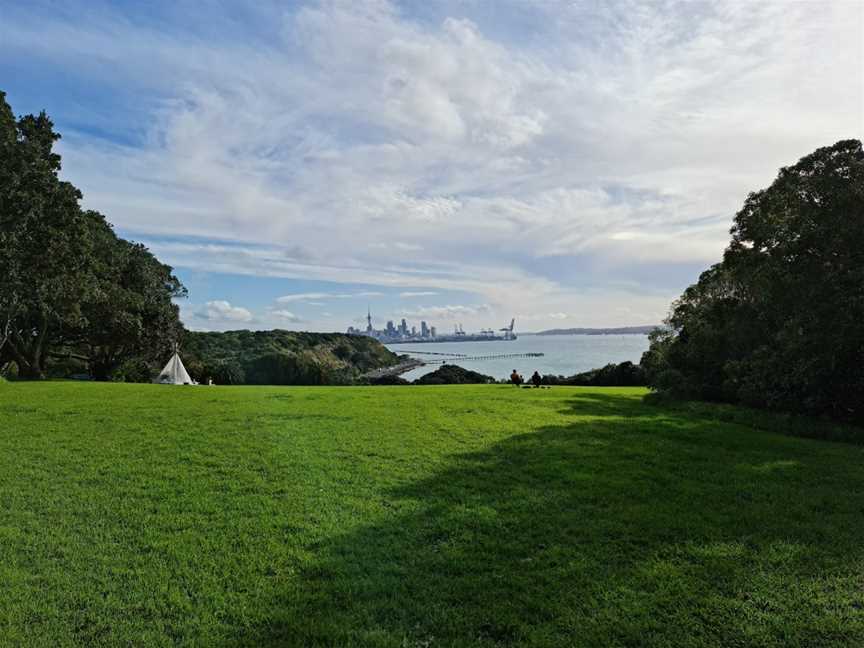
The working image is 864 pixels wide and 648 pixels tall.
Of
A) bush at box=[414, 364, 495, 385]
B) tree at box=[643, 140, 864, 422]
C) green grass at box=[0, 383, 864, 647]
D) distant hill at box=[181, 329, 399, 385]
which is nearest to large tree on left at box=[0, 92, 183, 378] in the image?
distant hill at box=[181, 329, 399, 385]

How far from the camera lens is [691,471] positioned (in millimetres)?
8109

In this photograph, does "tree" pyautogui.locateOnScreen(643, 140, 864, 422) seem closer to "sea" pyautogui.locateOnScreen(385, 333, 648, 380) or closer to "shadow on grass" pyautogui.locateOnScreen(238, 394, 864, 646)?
"shadow on grass" pyautogui.locateOnScreen(238, 394, 864, 646)

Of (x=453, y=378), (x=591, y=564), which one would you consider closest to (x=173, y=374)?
(x=453, y=378)

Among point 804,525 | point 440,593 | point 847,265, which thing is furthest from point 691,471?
point 847,265

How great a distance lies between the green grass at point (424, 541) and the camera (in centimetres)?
387

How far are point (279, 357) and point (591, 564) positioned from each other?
46.1 meters

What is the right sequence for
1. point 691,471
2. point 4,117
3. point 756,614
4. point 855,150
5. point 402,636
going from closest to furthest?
point 402,636
point 756,614
point 691,471
point 855,150
point 4,117

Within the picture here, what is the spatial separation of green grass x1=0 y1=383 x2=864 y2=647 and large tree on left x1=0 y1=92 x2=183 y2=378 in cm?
→ 1311

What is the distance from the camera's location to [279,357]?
48.2m

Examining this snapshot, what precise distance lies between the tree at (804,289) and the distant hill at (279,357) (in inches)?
1329

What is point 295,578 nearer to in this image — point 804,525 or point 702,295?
point 804,525

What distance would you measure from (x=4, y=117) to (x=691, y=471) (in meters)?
24.1

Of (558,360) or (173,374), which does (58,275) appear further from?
(558,360)

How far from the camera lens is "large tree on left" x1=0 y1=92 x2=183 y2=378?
61.6 ft
